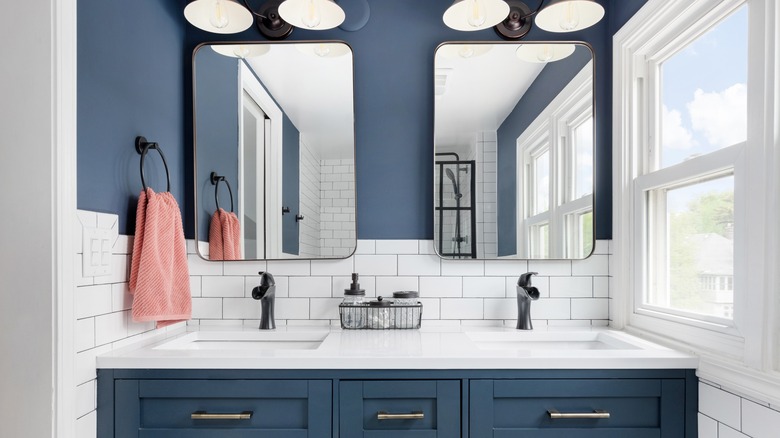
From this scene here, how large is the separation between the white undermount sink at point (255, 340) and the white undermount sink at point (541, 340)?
61 centimetres

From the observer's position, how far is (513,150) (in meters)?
2.01

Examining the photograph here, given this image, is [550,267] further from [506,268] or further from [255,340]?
[255,340]

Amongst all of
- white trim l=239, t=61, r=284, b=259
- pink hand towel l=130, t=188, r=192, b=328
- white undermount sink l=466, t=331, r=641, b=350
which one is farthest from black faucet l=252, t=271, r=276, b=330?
white undermount sink l=466, t=331, r=641, b=350

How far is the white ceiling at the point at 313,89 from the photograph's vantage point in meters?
2.05

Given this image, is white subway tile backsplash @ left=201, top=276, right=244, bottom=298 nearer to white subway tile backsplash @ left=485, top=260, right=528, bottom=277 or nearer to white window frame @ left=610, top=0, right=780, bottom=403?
white subway tile backsplash @ left=485, top=260, right=528, bottom=277

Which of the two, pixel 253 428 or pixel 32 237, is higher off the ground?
pixel 32 237

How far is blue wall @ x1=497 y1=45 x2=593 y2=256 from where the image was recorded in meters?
2.01

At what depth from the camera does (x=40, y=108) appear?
1.33 meters

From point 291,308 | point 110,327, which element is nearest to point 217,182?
point 291,308

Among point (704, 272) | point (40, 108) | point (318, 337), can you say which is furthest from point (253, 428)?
point (704, 272)

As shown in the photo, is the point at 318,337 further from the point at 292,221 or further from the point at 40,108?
the point at 40,108

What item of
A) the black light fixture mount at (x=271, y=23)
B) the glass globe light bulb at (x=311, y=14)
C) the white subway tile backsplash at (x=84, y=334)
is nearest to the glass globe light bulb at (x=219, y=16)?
the black light fixture mount at (x=271, y=23)

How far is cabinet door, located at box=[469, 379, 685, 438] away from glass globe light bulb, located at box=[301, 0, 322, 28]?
1.38 m

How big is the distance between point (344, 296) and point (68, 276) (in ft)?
3.15
